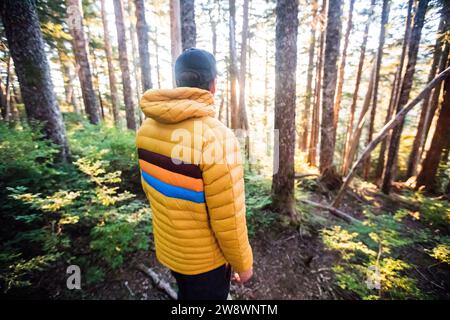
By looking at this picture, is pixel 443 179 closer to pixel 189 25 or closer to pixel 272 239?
pixel 272 239

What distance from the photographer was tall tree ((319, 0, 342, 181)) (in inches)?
286

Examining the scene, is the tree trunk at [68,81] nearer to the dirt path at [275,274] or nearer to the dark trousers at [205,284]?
the dirt path at [275,274]

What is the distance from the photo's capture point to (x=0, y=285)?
2.71 metres

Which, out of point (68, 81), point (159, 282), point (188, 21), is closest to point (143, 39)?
point (188, 21)

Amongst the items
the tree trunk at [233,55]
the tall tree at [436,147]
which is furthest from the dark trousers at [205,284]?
the tall tree at [436,147]

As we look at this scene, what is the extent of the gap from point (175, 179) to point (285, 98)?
4006 millimetres

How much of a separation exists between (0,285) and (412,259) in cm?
759

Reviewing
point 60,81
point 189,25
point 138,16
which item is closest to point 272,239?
point 189,25

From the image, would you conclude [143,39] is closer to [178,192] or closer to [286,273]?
[178,192]

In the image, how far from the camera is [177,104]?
4.79 ft

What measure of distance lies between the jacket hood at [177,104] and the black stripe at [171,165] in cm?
30

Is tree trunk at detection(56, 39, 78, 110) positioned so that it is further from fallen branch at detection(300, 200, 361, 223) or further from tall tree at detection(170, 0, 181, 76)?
fallen branch at detection(300, 200, 361, 223)
